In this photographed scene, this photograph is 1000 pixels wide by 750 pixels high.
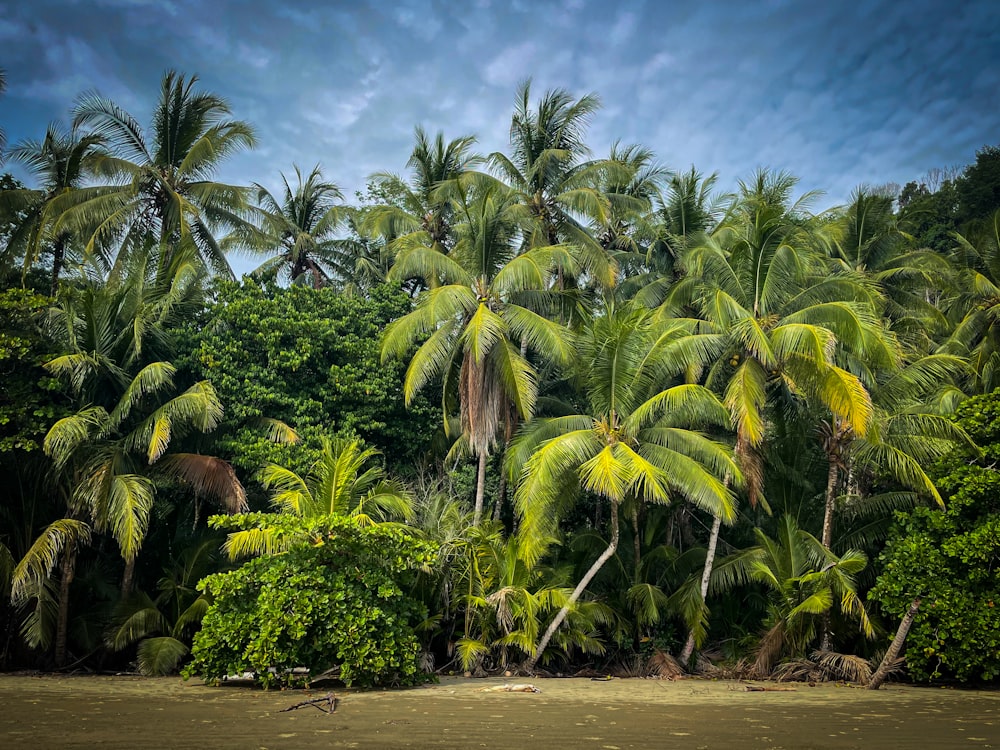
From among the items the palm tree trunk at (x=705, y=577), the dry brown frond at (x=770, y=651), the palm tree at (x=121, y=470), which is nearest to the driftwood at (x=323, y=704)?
the palm tree at (x=121, y=470)

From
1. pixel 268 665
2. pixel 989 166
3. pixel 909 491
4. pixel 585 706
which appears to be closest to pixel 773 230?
pixel 909 491

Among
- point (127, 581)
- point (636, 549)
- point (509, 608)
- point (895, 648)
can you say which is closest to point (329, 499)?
point (509, 608)

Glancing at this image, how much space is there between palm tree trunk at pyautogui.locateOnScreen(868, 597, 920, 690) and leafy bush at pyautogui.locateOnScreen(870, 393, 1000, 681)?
0.11m

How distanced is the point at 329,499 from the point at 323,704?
3.92 m

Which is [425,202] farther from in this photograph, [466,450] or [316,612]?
[316,612]

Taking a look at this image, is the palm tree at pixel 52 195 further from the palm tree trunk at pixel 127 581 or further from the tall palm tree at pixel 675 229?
Answer: the tall palm tree at pixel 675 229

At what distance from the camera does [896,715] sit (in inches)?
432

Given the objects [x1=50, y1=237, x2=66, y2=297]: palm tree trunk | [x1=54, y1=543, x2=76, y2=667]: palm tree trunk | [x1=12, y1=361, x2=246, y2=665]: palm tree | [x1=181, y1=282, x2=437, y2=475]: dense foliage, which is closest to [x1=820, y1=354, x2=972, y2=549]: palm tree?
[x1=181, y1=282, x2=437, y2=475]: dense foliage

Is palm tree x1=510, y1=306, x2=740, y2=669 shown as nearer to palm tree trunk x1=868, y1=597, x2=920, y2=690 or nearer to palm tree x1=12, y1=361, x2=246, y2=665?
palm tree trunk x1=868, y1=597, x2=920, y2=690

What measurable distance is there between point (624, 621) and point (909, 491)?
21.3 feet

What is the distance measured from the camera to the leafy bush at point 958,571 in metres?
13.6

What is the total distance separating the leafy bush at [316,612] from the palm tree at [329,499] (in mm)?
416

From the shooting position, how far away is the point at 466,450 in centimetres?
1991

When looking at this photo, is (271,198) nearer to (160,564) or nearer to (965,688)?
(160,564)
